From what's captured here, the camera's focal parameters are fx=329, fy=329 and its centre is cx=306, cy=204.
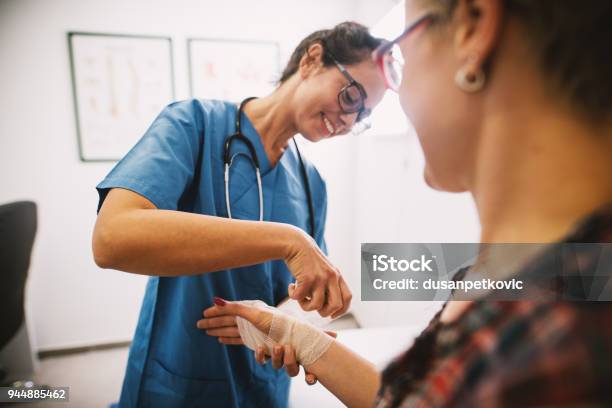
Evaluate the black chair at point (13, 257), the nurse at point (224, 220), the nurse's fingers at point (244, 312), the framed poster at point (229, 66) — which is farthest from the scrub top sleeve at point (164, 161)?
the framed poster at point (229, 66)

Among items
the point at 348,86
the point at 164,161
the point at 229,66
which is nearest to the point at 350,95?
the point at 348,86

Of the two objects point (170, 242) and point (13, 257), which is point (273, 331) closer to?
point (170, 242)

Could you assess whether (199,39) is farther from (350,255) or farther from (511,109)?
(511,109)

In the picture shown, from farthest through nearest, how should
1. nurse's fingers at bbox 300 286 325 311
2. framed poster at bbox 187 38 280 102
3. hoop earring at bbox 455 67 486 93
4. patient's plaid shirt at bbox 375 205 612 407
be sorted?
framed poster at bbox 187 38 280 102 < nurse's fingers at bbox 300 286 325 311 < hoop earring at bbox 455 67 486 93 < patient's plaid shirt at bbox 375 205 612 407

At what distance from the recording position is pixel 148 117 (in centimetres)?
218

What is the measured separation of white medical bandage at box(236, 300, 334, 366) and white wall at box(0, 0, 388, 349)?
1905 mm

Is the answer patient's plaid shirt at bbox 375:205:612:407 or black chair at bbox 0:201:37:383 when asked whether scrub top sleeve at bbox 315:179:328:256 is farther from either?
black chair at bbox 0:201:37:383

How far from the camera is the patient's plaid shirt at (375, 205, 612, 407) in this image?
0.69 ft

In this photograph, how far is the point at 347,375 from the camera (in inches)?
25.0

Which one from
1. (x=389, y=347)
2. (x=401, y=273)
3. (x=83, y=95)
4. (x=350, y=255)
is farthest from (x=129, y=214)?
(x=350, y=255)

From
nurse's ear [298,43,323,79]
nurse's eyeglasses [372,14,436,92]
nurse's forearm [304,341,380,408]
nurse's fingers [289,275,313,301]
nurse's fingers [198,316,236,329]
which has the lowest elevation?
nurse's forearm [304,341,380,408]

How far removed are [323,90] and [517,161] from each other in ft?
2.02

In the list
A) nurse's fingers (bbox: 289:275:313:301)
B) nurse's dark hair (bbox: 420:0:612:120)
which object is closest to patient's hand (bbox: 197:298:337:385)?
nurse's fingers (bbox: 289:275:313:301)

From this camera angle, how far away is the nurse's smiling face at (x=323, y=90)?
0.86 metres
